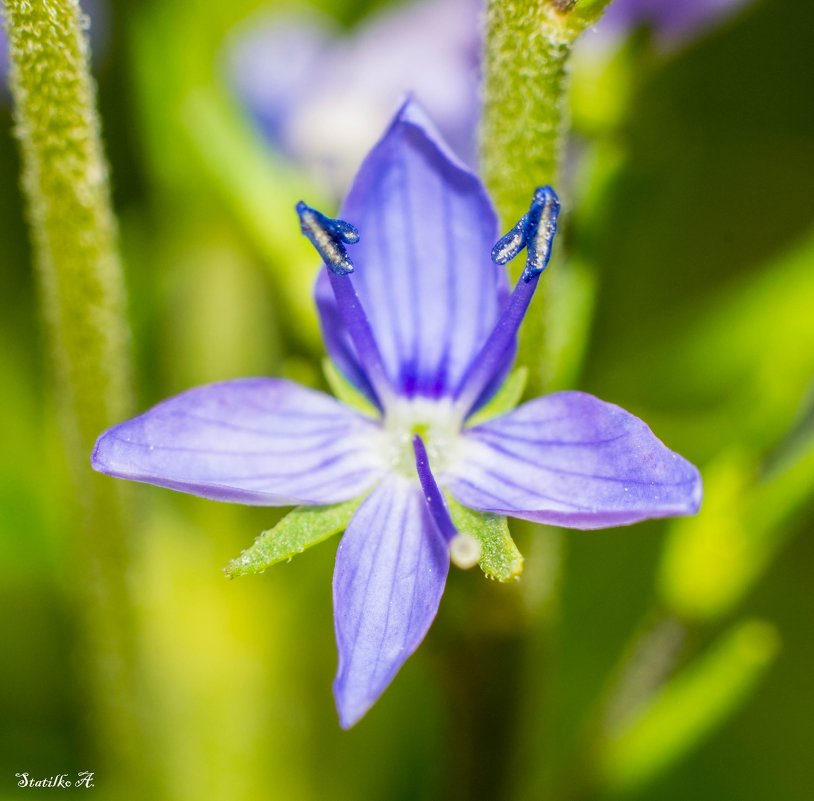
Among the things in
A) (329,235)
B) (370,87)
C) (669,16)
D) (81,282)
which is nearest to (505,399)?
(329,235)

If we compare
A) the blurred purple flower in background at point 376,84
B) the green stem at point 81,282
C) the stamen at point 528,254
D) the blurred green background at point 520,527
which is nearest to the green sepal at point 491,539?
the stamen at point 528,254

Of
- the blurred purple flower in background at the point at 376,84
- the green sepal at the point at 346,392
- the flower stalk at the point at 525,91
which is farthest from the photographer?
the blurred purple flower in background at the point at 376,84

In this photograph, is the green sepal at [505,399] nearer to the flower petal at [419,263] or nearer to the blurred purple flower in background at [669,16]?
the flower petal at [419,263]

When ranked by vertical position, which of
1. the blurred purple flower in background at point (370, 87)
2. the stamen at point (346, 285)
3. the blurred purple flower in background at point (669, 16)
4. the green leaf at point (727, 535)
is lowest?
the green leaf at point (727, 535)

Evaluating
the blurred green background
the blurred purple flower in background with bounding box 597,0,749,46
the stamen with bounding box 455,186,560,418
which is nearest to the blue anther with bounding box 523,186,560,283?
the stamen with bounding box 455,186,560,418

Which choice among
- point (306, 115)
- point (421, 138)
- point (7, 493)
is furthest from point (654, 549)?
point (421, 138)

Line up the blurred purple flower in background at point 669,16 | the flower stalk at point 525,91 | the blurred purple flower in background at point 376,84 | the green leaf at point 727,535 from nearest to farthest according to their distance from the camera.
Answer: the flower stalk at point 525,91, the green leaf at point 727,535, the blurred purple flower in background at point 669,16, the blurred purple flower in background at point 376,84

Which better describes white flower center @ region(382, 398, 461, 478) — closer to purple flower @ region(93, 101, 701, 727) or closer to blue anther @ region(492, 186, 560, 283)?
purple flower @ region(93, 101, 701, 727)

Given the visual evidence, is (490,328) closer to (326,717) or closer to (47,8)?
(47,8)
